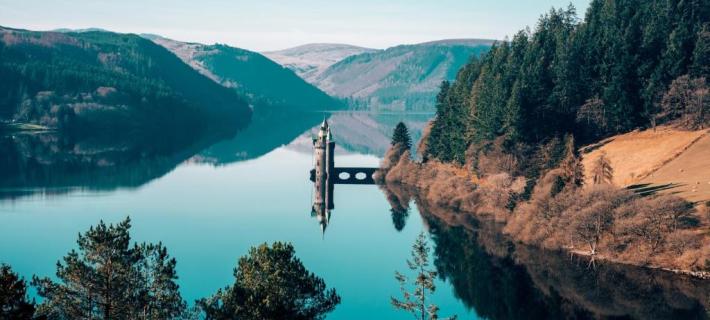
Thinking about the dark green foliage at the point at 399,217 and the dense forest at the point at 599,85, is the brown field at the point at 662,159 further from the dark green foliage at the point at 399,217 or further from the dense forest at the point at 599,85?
the dark green foliage at the point at 399,217

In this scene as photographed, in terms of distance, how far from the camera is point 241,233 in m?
82.1

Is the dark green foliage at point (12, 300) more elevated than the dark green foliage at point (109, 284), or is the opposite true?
the dark green foliage at point (12, 300)

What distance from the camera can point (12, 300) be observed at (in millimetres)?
25062

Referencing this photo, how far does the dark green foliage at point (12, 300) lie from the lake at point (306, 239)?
1245 inches

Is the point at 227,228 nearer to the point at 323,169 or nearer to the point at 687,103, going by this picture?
the point at 323,169

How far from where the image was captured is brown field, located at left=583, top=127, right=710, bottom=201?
242ft

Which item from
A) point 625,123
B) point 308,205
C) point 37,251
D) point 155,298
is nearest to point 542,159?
point 625,123

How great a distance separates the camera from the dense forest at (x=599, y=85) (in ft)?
313

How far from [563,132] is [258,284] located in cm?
6985

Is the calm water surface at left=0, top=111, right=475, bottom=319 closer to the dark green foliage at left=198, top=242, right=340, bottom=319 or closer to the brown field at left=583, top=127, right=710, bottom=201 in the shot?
the dark green foliage at left=198, top=242, right=340, bottom=319

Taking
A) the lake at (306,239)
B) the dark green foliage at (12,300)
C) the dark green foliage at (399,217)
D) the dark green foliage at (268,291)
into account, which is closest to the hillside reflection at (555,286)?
the lake at (306,239)

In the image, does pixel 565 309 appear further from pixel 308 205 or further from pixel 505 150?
pixel 308 205

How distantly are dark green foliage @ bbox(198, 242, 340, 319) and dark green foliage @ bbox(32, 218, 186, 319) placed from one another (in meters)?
2.40

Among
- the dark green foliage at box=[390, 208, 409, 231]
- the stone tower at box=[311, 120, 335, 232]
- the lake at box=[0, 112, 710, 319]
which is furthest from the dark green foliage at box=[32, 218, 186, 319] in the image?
the stone tower at box=[311, 120, 335, 232]
